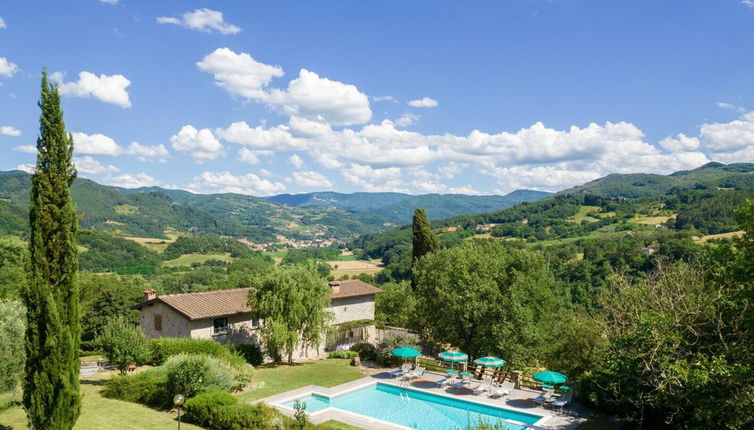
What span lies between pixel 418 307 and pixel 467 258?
459 centimetres

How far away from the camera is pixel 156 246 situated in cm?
19175

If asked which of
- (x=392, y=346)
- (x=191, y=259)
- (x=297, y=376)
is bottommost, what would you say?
(x=191, y=259)

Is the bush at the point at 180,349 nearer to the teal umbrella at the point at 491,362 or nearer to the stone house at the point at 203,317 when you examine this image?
the stone house at the point at 203,317

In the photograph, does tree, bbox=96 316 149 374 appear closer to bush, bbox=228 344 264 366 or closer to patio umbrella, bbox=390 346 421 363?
bush, bbox=228 344 264 366

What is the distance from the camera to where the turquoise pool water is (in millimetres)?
21288

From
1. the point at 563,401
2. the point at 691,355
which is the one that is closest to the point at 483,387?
the point at 563,401

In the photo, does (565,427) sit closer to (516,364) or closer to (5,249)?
(516,364)

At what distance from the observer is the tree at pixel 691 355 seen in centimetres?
1328

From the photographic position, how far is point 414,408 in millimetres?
23422

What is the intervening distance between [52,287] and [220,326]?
16.3 metres

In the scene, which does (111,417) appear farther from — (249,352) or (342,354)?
(342,354)

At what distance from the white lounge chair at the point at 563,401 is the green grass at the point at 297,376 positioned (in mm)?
11215

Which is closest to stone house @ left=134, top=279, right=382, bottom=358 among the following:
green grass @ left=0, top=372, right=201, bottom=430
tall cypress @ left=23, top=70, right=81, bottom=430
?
green grass @ left=0, top=372, right=201, bottom=430

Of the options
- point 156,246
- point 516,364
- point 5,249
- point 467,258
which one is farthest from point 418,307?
point 156,246
